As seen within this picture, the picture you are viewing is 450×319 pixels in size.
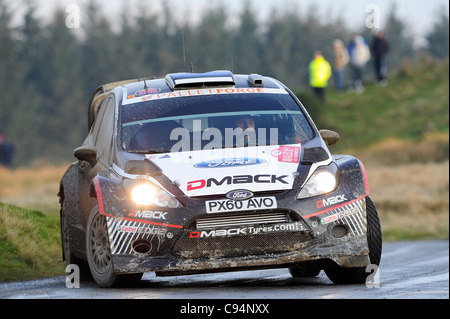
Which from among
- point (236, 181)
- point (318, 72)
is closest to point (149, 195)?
point (236, 181)

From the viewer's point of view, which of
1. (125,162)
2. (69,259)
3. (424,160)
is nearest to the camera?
(125,162)

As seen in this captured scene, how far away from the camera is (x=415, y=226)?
73.9 ft

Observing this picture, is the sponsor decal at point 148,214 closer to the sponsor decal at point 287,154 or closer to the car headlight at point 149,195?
the car headlight at point 149,195

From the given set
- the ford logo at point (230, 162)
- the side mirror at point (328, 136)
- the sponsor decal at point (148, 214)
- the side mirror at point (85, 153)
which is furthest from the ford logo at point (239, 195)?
the side mirror at point (85, 153)

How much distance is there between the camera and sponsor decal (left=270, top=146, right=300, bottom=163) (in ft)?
27.1

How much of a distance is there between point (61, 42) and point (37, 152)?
1423 centimetres

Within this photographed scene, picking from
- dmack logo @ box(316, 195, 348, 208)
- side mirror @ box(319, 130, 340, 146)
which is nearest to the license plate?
dmack logo @ box(316, 195, 348, 208)

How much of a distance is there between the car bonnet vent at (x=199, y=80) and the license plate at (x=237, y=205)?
74.4 inches

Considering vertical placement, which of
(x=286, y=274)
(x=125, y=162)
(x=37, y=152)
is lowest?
(x=37, y=152)

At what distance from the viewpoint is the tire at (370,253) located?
822 cm

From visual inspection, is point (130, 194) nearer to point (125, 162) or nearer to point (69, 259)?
point (125, 162)

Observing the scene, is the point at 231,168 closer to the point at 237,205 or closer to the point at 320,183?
the point at 237,205

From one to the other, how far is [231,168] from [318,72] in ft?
96.7

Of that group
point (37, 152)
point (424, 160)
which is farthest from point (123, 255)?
point (37, 152)
